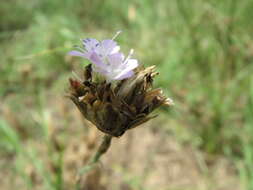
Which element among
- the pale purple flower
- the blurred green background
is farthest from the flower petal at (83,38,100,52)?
the blurred green background

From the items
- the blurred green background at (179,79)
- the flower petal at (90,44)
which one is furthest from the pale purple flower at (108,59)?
the blurred green background at (179,79)

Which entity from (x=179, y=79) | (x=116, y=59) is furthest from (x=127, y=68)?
(x=179, y=79)

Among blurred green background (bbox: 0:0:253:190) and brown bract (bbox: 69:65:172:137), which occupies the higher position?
blurred green background (bbox: 0:0:253:190)

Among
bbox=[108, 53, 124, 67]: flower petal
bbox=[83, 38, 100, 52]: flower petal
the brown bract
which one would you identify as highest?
bbox=[83, 38, 100, 52]: flower petal

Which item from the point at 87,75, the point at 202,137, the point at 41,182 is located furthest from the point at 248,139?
the point at 87,75

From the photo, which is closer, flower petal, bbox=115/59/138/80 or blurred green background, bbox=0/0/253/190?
flower petal, bbox=115/59/138/80

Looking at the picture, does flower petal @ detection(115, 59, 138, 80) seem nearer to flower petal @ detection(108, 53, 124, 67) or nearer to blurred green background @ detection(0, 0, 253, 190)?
flower petal @ detection(108, 53, 124, 67)
